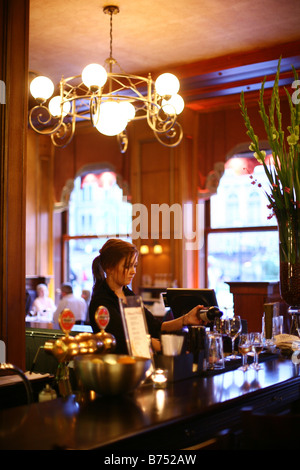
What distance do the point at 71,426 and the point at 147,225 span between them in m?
8.13

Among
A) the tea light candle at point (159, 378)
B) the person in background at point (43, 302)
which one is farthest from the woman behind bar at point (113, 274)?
the person in background at point (43, 302)

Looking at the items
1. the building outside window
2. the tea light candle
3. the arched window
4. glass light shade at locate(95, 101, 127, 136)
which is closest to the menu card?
the tea light candle

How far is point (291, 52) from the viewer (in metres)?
6.98

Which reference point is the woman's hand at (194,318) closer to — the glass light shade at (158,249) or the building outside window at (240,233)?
the building outside window at (240,233)

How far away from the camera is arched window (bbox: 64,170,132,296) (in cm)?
1064

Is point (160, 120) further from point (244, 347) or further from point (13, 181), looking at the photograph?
point (244, 347)

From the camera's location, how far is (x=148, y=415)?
5.61 ft

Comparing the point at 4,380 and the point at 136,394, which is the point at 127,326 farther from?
the point at 4,380

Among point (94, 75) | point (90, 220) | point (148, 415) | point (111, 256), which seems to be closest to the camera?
point (148, 415)

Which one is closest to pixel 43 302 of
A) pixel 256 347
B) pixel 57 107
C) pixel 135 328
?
pixel 57 107

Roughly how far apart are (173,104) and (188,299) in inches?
98.3

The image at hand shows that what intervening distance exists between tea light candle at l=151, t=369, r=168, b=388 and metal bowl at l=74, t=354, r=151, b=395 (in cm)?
21

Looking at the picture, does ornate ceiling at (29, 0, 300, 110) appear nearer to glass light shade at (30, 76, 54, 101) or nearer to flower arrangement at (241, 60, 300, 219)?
glass light shade at (30, 76, 54, 101)
